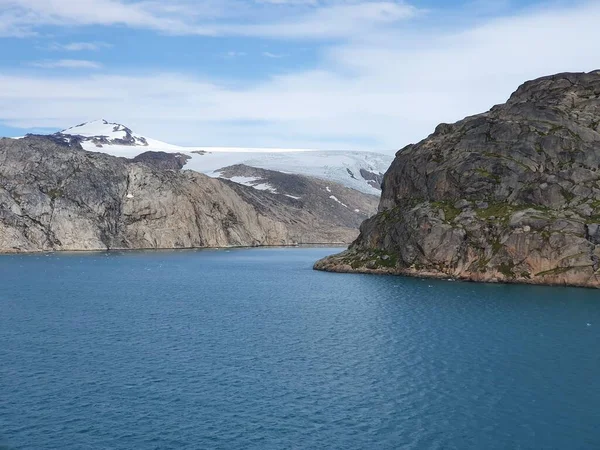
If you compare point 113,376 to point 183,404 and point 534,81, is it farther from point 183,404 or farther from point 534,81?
point 534,81

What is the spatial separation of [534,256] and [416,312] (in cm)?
3584

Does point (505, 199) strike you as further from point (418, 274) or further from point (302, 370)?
point (302, 370)

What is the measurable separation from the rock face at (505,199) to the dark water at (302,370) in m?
10.9

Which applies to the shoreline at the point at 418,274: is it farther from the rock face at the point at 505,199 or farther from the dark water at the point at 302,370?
the dark water at the point at 302,370

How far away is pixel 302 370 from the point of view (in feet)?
177

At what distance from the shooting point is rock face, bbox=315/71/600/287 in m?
107

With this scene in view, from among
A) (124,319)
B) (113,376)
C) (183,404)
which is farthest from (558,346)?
(124,319)

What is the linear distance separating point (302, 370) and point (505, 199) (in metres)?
78.7

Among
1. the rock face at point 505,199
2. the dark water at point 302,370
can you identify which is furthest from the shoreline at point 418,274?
the dark water at point 302,370

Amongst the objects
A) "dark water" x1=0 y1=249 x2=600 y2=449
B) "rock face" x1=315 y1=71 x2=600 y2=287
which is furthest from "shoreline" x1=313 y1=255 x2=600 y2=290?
"dark water" x1=0 y1=249 x2=600 y2=449

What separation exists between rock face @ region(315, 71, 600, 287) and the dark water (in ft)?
35.7

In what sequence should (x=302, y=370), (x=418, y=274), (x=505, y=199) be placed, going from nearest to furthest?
(x=302, y=370), (x=418, y=274), (x=505, y=199)

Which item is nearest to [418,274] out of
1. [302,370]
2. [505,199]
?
[505,199]

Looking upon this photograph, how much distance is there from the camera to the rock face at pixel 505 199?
107 meters
